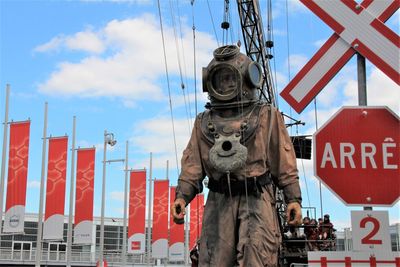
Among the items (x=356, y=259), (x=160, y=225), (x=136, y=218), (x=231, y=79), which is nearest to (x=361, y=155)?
(x=356, y=259)

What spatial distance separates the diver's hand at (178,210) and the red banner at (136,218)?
84.1 feet

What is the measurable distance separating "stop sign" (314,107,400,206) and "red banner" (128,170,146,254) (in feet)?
89.1

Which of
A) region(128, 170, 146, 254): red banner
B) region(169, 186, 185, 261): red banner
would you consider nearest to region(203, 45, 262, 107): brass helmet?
region(128, 170, 146, 254): red banner

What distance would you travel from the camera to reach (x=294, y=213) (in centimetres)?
441

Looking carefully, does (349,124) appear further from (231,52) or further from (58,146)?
(58,146)

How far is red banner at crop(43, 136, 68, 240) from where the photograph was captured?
2194 centimetres

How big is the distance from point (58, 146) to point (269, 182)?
1948 centimetres

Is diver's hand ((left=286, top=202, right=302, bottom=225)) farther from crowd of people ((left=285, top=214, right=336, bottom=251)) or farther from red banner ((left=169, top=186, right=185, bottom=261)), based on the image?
red banner ((left=169, top=186, right=185, bottom=261))

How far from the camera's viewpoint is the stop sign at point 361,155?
3.27m

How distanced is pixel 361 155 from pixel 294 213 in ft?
4.03

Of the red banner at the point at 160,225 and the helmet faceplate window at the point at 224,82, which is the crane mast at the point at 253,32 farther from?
the helmet faceplate window at the point at 224,82

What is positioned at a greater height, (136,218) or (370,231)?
(136,218)

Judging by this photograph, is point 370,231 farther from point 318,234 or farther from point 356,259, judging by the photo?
point 318,234

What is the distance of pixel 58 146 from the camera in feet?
75.3
